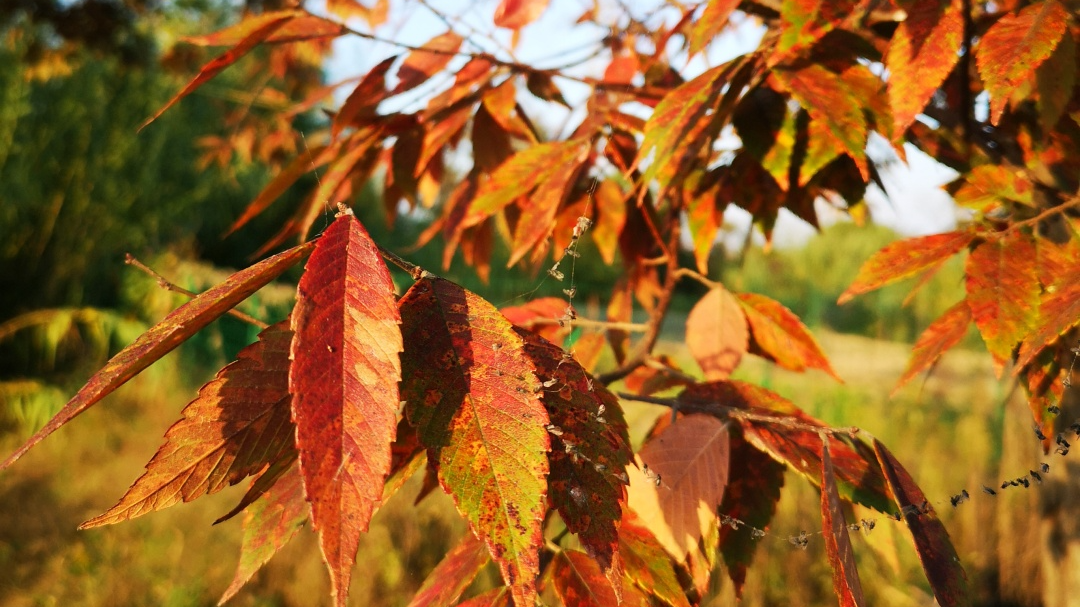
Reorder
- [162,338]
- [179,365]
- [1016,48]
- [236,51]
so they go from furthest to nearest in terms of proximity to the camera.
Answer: [179,365], [236,51], [1016,48], [162,338]

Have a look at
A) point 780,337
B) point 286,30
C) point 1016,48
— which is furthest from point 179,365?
point 1016,48

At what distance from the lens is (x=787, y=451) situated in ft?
1.18

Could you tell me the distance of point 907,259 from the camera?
423mm

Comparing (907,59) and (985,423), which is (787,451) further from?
(985,423)

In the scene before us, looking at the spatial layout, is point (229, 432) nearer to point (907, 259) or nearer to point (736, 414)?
point (736, 414)

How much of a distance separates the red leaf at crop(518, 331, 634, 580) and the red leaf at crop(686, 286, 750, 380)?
235mm

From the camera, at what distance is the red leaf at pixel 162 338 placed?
220 mm

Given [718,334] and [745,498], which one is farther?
[718,334]

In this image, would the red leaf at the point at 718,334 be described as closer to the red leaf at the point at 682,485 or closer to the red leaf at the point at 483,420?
the red leaf at the point at 682,485

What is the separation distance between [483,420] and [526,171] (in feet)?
0.88

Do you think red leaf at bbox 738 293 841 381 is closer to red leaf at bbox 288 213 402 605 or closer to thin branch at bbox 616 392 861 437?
thin branch at bbox 616 392 861 437

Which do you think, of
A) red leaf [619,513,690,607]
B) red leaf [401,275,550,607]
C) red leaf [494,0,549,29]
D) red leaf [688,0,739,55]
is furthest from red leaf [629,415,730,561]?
red leaf [494,0,549,29]

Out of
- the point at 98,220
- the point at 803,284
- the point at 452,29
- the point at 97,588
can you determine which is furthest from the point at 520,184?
the point at 803,284

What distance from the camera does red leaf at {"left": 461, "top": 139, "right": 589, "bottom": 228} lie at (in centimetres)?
49
